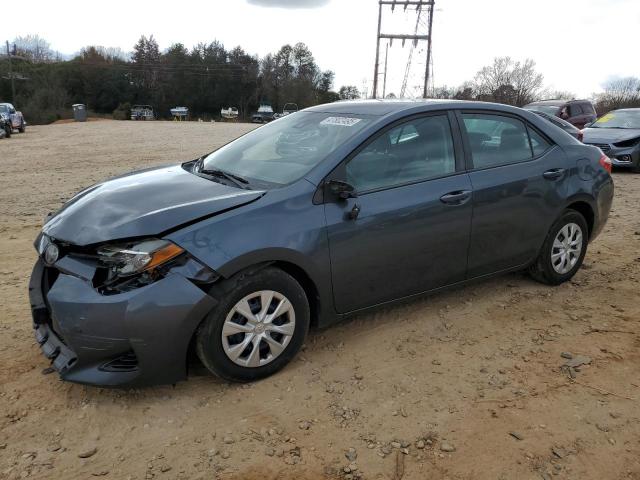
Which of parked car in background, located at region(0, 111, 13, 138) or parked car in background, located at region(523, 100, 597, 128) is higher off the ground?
parked car in background, located at region(523, 100, 597, 128)

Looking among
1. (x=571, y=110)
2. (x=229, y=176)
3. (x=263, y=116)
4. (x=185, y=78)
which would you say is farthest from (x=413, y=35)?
(x=185, y=78)

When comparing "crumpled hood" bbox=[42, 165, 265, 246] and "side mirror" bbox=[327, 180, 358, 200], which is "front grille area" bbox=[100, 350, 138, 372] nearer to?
"crumpled hood" bbox=[42, 165, 265, 246]

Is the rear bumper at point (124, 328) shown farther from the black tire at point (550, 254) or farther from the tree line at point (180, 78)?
the tree line at point (180, 78)

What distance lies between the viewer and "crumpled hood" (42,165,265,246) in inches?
114

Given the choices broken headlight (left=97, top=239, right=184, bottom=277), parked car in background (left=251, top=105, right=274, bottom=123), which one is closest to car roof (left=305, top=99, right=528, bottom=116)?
broken headlight (left=97, top=239, right=184, bottom=277)

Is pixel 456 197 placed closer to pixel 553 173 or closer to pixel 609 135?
pixel 553 173

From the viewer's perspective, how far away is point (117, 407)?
2955mm

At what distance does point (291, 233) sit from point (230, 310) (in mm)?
572

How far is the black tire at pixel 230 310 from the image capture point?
9.57ft

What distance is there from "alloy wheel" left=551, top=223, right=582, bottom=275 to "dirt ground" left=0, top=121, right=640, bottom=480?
442mm

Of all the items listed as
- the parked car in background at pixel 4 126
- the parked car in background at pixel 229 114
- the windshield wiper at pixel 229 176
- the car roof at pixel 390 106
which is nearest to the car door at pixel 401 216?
the car roof at pixel 390 106

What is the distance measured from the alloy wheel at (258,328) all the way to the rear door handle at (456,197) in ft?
4.59

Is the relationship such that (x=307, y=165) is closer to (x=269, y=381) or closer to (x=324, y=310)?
(x=324, y=310)

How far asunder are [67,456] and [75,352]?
1.70ft
